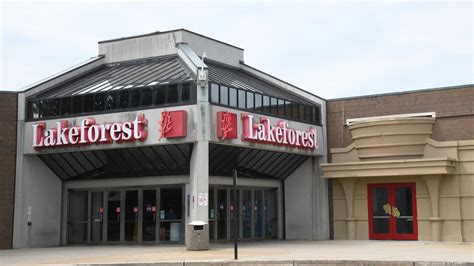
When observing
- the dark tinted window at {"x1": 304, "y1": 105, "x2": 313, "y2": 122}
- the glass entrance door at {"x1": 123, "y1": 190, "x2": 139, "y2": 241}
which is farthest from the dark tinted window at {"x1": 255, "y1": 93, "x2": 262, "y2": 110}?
the glass entrance door at {"x1": 123, "y1": 190, "x2": 139, "y2": 241}

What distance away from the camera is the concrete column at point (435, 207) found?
29780 mm

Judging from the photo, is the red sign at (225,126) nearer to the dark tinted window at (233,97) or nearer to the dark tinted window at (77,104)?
the dark tinted window at (233,97)

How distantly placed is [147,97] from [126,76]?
3681 millimetres

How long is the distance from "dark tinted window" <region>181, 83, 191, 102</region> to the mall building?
82mm

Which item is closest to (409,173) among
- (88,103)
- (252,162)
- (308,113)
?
(308,113)

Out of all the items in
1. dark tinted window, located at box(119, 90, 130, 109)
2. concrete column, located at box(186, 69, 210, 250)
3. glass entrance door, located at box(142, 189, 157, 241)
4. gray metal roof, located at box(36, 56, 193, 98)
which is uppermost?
gray metal roof, located at box(36, 56, 193, 98)

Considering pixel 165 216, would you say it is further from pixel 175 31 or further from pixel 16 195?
pixel 175 31

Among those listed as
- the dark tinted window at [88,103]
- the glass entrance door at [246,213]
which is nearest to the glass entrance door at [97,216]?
the dark tinted window at [88,103]

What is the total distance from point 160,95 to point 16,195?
837 centimetres

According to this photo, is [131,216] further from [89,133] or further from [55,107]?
[55,107]

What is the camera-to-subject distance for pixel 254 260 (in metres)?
19.7

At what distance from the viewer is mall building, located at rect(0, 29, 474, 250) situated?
89.5ft

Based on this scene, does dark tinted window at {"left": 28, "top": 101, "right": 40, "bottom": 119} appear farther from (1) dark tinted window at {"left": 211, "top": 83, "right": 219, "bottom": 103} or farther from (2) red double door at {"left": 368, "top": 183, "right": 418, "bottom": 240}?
(2) red double door at {"left": 368, "top": 183, "right": 418, "bottom": 240}

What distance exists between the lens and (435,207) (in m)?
29.9
